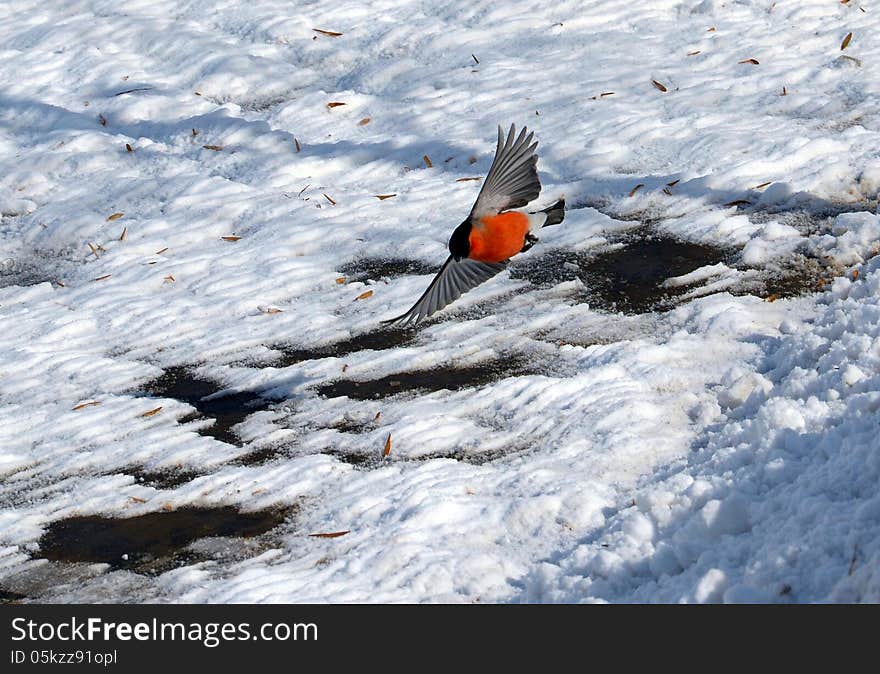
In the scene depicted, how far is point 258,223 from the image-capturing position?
6.88 meters

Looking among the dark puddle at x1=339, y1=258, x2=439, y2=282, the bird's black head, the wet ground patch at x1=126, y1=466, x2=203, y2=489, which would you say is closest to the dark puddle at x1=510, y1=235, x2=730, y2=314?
the dark puddle at x1=339, y1=258, x2=439, y2=282

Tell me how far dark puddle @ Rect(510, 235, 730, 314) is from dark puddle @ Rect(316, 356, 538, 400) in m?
0.70

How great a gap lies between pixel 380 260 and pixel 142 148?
2.72 meters

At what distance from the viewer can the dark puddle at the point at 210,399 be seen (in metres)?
4.76

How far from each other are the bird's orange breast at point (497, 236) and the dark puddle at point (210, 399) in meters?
1.22

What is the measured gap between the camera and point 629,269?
560cm

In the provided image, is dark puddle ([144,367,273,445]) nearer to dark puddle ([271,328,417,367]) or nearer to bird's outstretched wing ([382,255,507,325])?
dark puddle ([271,328,417,367])

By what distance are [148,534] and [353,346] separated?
5.61 ft

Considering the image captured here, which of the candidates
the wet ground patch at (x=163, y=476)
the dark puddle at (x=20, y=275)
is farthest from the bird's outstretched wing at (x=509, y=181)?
the dark puddle at (x=20, y=275)

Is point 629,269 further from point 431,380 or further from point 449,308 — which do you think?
point 431,380

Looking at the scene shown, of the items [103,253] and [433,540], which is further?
[103,253]
